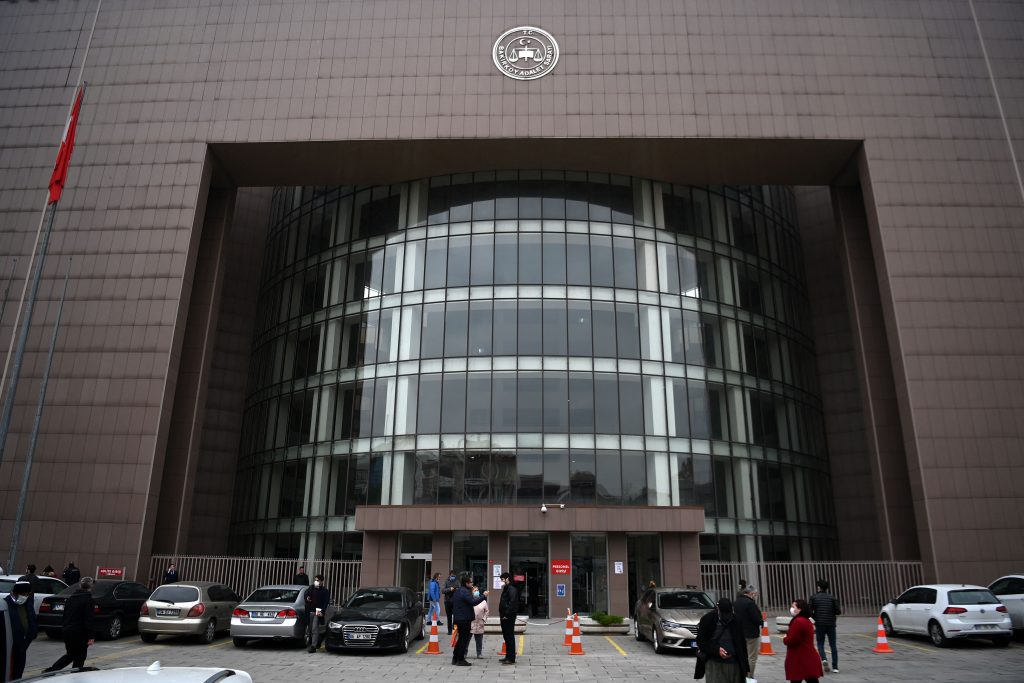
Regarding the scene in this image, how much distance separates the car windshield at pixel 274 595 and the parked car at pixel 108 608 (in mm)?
3799

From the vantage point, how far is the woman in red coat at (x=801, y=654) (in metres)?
10.3

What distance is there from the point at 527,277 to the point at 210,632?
2034 cm

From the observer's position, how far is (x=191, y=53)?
35.9 metres

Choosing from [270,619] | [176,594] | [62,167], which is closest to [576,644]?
[270,619]

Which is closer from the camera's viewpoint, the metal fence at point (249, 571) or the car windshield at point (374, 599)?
the car windshield at point (374, 599)

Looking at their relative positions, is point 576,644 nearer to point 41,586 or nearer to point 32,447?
point 41,586

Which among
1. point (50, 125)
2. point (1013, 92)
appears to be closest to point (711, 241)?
point (1013, 92)

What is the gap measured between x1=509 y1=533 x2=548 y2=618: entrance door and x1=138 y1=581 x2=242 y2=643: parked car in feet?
41.1

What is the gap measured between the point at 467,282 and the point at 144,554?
58.9 ft

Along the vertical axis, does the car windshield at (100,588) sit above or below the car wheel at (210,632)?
above

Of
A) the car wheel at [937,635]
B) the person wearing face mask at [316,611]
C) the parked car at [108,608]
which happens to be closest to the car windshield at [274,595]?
the person wearing face mask at [316,611]

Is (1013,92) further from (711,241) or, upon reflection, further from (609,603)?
(609,603)

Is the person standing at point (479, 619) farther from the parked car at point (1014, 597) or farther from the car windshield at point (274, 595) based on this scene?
the parked car at point (1014, 597)

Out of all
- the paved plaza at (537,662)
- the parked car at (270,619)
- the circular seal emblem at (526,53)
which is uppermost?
the circular seal emblem at (526,53)
